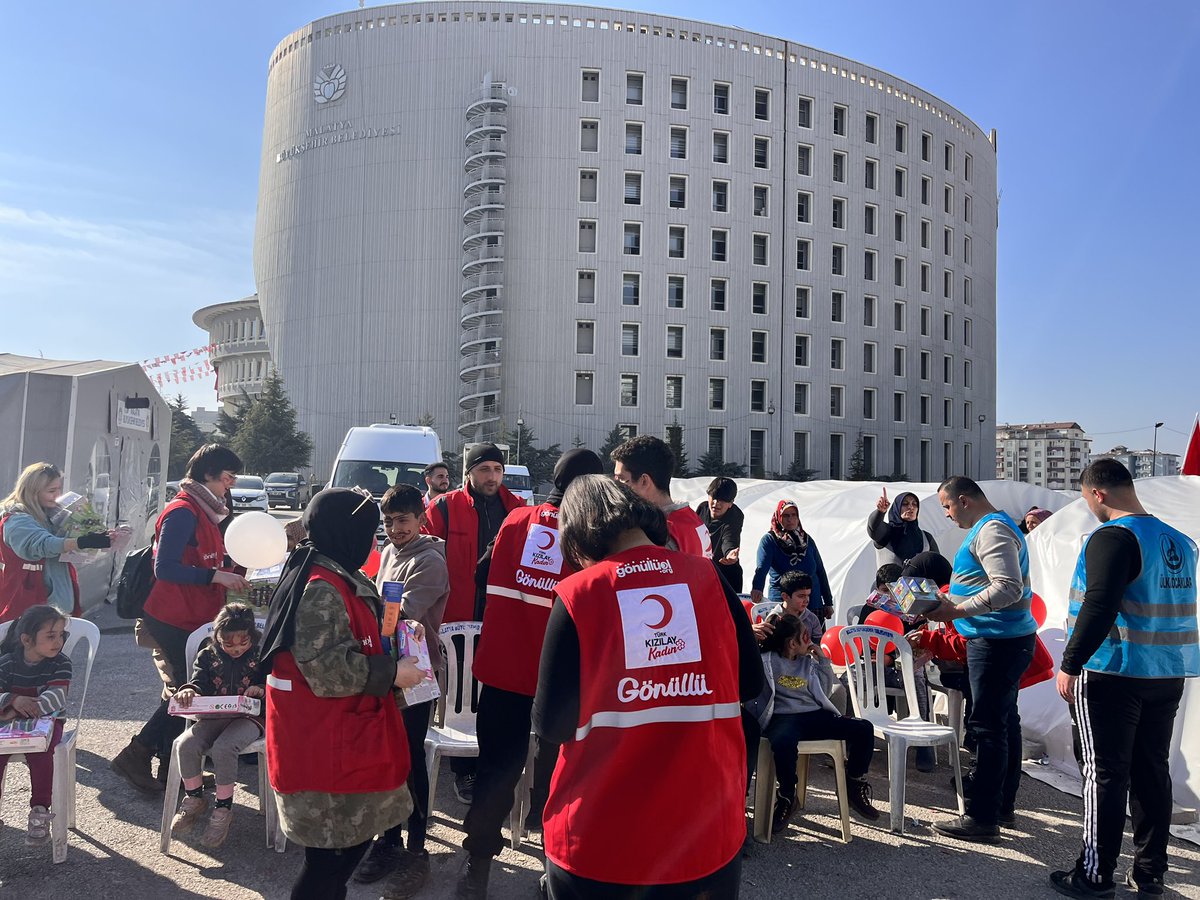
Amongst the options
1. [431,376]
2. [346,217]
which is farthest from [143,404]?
[346,217]

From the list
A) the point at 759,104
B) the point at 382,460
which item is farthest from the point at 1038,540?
the point at 759,104

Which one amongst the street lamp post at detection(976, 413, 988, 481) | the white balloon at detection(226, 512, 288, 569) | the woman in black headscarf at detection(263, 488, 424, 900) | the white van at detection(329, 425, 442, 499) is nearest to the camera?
the woman in black headscarf at detection(263, 488, 424, 900)

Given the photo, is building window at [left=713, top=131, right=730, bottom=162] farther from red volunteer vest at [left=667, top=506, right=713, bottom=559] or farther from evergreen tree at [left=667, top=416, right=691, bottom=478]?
red volunteer vest at [left=667, top=506, right=713, bottom=559]

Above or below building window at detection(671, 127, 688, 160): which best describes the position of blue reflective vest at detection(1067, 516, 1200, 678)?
below

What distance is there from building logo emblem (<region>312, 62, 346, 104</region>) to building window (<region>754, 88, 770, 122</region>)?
74.3 feet

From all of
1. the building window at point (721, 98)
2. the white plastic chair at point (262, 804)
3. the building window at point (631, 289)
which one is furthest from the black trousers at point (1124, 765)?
the building window at point (721, 98)

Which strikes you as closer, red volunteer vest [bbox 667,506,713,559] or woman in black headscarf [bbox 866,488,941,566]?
red volunteer vest [bbox 667,506,713,559]

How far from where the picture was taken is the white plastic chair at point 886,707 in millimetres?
4617

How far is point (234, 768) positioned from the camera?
4.18 m

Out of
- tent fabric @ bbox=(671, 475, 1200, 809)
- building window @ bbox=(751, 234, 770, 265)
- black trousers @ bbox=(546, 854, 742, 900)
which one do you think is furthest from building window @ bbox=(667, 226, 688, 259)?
black trousers @ bbox=(546, 854, 742, 900)

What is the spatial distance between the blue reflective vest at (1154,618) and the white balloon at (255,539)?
150 inches

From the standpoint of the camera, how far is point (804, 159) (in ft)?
155

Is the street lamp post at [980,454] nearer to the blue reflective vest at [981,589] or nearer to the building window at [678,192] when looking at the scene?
the building window at [678,192]

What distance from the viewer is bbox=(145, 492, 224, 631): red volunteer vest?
4625mm
